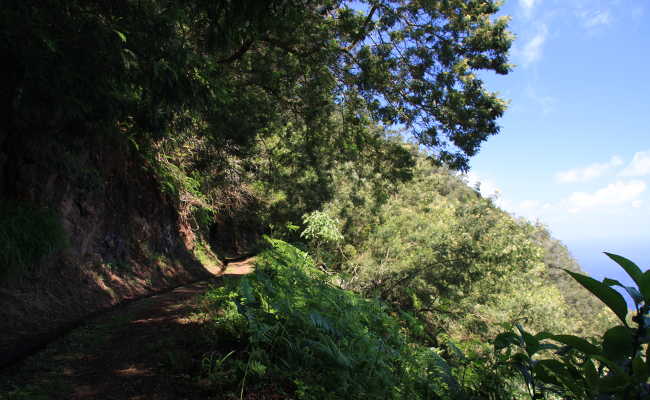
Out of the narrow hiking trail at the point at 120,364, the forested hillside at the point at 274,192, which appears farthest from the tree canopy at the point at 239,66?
the narrow hiking trail at the point at 120,364

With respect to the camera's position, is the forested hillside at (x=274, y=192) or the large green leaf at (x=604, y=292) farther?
the forested hillside at (x=274, y=192)

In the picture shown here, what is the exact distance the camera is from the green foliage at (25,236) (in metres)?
5.25

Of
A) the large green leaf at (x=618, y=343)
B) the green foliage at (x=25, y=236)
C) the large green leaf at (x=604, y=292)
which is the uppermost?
the large green leaf at (x=604, y=292)

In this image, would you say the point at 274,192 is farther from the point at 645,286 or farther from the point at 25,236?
the point at 645,286

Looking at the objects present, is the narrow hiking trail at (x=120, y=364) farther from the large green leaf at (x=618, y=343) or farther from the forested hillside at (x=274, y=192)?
the large green leaf at (x=618, y=343)

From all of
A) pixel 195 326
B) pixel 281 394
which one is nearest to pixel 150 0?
pixel 195 326

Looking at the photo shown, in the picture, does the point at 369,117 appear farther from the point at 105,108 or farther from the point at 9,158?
the point at 9,158

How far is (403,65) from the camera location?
9039 millimetres

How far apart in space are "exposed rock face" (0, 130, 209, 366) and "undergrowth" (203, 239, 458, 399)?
2560 mm

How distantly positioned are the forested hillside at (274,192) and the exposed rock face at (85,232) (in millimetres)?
47

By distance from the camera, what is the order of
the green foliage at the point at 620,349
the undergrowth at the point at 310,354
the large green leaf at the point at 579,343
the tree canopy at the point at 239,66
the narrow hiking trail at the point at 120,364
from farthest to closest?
the tree canopy at the point at 239,66, the narrow hiking trail at the point at 120,364, the undergrowth at the point at 310,354, the large green leaf at the point at 579,343, the green foliage at the point at 620,349

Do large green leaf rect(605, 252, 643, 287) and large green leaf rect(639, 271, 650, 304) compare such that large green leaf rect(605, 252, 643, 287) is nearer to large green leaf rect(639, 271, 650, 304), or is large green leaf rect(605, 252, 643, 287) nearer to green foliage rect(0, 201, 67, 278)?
large green leaf rect(639, 271, 650, 304)

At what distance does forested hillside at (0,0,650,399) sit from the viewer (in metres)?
3.01

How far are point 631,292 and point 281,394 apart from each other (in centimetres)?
227
